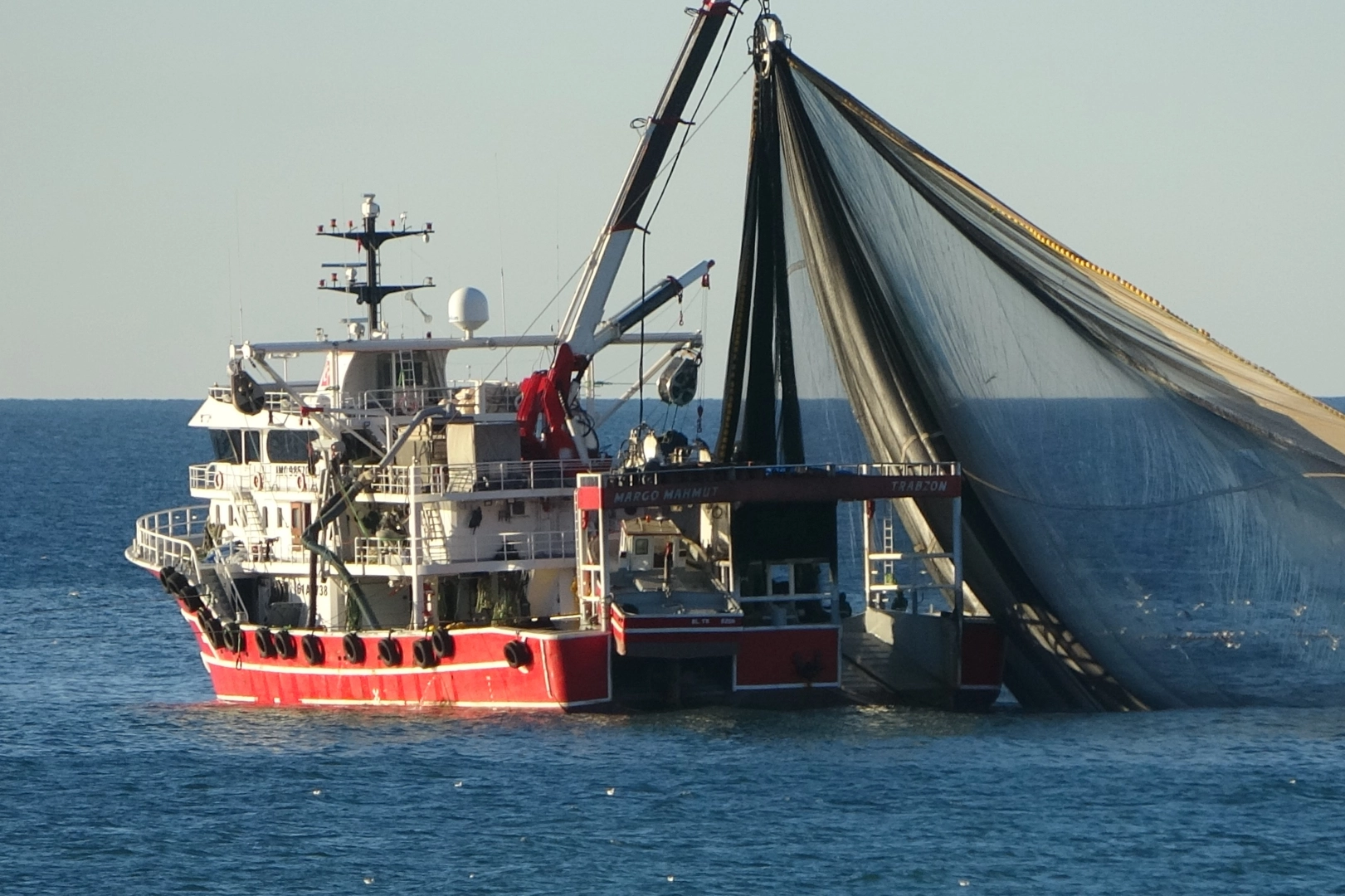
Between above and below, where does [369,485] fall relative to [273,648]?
above

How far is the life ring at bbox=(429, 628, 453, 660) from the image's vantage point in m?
44.8

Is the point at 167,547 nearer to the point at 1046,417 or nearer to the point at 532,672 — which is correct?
the point at 532,672

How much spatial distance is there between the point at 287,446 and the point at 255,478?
124cm

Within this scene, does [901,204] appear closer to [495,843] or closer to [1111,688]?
[1111,688]

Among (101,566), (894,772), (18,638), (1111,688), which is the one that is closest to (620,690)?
(894,772)

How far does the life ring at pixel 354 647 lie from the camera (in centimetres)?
4647

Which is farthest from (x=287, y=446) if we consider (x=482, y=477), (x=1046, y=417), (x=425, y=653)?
(x=1046, y=417)

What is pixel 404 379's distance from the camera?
162 feet

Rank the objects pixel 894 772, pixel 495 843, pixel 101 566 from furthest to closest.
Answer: pixel 101 566
pixel 894 772
pixel 495 843

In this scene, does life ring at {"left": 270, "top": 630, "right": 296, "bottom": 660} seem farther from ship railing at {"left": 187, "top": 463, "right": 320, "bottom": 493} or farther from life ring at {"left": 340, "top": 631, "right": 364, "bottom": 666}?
ship railing at {"left": 187, "top": 463, "right": 320, "bottom": 493}

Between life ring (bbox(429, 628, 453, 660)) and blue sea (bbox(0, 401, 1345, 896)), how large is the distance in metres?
1.26

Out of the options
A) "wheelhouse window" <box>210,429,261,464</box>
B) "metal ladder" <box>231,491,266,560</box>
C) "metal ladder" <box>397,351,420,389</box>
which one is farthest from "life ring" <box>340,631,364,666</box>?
"wheelhouse window" <box>210,429,261,464</box>

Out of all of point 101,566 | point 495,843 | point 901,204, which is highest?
point 901,204

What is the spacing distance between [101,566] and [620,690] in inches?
1699
